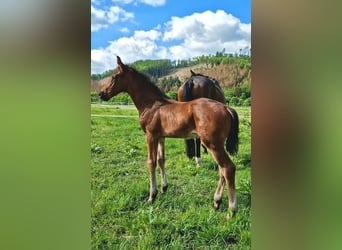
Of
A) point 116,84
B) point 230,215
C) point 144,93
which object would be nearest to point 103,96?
point 116,84

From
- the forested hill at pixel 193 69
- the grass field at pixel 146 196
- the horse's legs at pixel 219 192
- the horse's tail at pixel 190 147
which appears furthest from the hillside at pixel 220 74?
the horse's legs at pixel 219 192

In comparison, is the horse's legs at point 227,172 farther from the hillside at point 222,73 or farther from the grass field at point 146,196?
the hillside at point 222,73

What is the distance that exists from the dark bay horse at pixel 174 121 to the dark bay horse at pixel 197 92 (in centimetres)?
3

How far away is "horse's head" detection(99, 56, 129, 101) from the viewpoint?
197cm

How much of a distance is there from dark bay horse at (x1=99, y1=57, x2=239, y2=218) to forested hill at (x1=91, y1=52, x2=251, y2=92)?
0.15ft

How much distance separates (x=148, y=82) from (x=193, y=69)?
25cm

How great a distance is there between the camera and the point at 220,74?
188 centimetres

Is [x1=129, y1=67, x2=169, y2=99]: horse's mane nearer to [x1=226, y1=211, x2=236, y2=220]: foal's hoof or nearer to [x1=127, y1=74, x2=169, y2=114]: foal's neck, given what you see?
[x1=127, y1=74, x2=169, y2=114]: foal's neck
